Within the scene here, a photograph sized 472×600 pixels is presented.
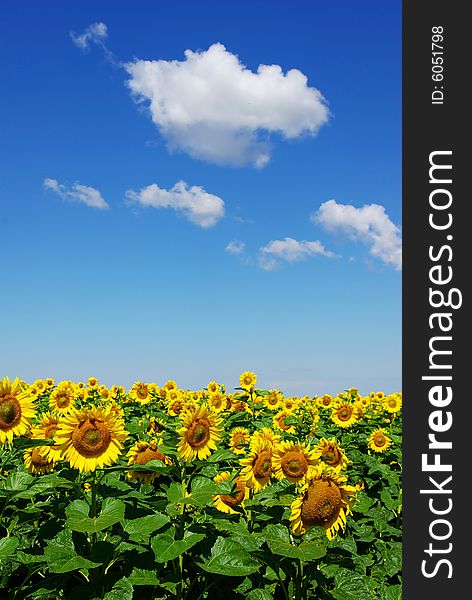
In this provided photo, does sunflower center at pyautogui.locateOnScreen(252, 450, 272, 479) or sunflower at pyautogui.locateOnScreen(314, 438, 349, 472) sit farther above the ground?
sunflower at pyautogui.locateOnScreen(314, 438, 349, 472)

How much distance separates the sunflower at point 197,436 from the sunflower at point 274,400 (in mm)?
7129

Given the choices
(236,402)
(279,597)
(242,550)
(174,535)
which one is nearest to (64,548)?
(174,535)

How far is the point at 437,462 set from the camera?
4.50 m

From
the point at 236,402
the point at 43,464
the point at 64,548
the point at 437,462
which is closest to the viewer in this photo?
the point at 64,548

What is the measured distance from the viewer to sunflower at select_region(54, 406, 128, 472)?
4668 millimetres

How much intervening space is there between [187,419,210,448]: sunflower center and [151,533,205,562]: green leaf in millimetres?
1068

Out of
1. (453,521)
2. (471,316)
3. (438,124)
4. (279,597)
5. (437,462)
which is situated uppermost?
(438,124)

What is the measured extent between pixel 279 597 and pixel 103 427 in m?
2.27

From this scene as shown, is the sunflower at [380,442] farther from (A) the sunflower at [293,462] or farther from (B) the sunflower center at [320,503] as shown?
(B) the sunflower center at [320,503]

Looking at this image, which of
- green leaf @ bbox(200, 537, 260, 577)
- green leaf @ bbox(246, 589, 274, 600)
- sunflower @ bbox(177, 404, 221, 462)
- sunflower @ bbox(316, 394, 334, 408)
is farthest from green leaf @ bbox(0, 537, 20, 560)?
sunflower @ bbox(316, 394, 334, 408)

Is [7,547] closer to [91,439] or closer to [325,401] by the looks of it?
[91,439]

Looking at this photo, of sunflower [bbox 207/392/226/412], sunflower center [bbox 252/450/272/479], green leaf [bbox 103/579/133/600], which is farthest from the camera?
sunflower [bbox 207/392/226/412]

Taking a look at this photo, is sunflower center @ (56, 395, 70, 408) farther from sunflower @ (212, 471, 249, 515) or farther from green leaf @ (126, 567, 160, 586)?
green leaf @ (126, 567, 160, 586)

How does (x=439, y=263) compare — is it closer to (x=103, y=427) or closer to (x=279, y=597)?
(x=103, y=427)
